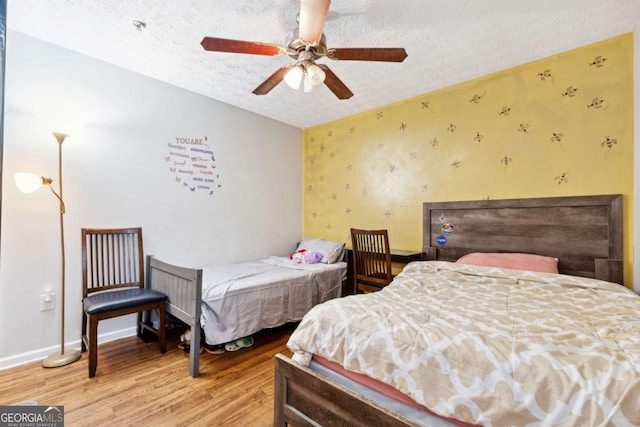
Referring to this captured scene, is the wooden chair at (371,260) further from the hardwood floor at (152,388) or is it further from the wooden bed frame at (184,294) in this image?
the wooden bed frame at (184,294)

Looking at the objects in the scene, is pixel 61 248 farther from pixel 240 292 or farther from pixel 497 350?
pixel 497 350

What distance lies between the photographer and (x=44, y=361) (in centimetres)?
212

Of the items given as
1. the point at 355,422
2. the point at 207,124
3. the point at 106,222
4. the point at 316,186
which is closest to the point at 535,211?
the point at 355,422

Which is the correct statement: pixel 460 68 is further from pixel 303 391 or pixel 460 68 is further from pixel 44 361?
pixel 44 361

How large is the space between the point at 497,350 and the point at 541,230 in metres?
1.79

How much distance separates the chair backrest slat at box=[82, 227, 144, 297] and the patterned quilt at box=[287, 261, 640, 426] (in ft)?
6.23

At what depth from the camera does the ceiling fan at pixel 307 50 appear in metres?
1.55

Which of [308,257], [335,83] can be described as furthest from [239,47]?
[308,257]

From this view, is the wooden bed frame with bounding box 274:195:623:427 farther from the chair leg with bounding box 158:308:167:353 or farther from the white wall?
the white wall

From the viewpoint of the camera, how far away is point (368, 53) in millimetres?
1743

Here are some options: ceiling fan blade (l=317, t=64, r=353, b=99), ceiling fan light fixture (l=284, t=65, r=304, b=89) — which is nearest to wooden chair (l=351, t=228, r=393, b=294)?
ceiling fan blade (l=317, t=64, r=353, b=99)

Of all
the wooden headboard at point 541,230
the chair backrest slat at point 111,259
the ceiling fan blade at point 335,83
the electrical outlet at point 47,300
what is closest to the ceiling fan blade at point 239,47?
the ceiling fan blade at point 335,83

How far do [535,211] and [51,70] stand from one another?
12.9ft

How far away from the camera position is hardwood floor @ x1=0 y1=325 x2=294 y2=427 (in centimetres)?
163
